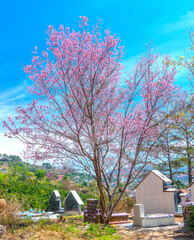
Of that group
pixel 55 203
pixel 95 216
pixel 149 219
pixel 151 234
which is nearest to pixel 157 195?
pixel 149 219

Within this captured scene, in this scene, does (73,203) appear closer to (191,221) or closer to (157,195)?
(157,195)

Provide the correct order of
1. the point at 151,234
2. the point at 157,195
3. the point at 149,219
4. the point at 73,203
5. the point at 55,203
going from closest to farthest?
the point at 151,234 → the point at 149,219 → the point at 157,195 → the point at 73,203 → the point at 55,203

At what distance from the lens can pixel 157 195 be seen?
496 inches

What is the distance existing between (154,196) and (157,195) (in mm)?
200

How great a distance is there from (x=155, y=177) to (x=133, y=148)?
3.75 m

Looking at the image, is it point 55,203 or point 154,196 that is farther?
point 55,203

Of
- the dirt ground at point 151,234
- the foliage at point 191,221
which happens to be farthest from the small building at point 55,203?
the foliage at point 191,221

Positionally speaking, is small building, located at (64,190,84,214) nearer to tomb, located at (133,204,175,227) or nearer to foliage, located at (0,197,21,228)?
tomb, located at (133,204,175,227)

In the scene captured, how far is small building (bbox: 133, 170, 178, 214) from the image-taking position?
39.5 ft

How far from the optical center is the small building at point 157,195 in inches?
475

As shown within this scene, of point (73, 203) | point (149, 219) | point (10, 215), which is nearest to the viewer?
point (10, 215)

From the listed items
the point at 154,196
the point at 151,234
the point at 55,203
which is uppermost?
the point at 154,196

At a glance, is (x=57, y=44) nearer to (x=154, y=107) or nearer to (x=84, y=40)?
(x=84, y=40)

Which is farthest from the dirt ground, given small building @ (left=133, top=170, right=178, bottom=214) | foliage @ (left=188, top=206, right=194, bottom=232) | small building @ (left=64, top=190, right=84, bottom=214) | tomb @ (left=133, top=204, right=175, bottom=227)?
small building @ (left=64, top=190, right=84, bottom=214)
